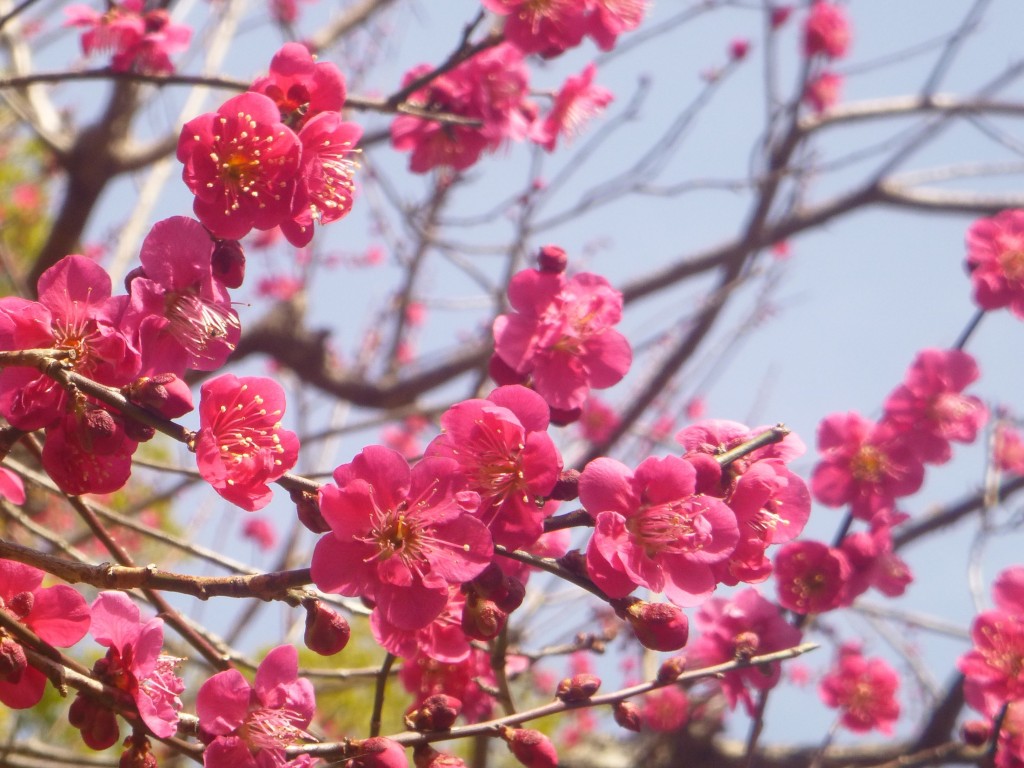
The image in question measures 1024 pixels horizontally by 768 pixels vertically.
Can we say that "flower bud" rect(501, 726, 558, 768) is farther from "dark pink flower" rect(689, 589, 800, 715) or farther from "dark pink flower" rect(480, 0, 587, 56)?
"dark pink flower" rect(480, 0, 587, 56)

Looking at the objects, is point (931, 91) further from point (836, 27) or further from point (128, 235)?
point (128, 235)

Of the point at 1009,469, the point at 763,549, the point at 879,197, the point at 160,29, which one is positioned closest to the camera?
the point at 763,549

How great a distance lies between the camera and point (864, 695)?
2561 millimetres

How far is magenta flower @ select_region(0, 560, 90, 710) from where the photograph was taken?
1146mm

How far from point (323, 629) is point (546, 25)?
140 cm

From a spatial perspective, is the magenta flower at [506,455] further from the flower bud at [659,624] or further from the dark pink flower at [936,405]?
the dark pink flower at [936,405]

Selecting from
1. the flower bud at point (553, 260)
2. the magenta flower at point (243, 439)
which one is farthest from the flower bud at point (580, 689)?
the flower bud at point (553, 260)

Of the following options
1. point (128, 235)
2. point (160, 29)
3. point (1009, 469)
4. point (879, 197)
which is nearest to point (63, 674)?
point (160, 29)

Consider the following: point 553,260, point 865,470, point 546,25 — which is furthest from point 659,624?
point 546,25

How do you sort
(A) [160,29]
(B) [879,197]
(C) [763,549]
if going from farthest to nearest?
1. (B) [879,197]
2. (A) [160,29]
3. (C) [763,549]

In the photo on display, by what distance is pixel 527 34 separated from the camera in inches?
77.3

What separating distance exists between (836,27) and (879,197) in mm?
1507

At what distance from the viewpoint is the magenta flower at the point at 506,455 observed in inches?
44.9

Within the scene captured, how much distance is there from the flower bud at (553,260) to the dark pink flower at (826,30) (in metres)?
3.70
